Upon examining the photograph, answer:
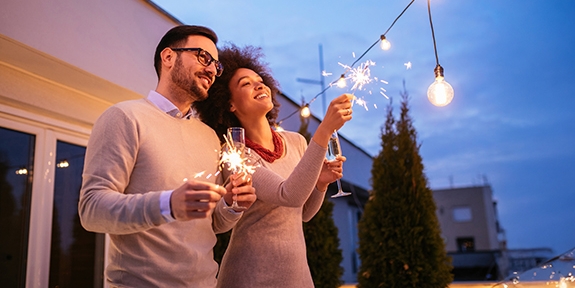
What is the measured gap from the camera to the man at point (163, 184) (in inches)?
55.5

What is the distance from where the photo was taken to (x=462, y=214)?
2469 centimetres

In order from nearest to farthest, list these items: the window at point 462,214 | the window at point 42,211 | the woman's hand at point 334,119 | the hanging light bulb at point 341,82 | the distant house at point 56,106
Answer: the woman's hand at point 334,119 < the distant house at point 56,106 < the window at point 42,211 < the hanging light bulb at point 341,82 < the window at point 462,214

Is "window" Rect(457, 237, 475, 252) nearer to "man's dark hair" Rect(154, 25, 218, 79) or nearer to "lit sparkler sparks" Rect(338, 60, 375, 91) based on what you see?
"lit sparkler sparks" Rect(338, 60, 375, 91)

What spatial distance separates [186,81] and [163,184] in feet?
1.79

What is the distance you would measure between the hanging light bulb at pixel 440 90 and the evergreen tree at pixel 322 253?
10.4 ft

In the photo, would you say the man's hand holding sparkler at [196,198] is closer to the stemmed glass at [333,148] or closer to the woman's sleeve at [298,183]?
the woman's sleeve at [298,183]

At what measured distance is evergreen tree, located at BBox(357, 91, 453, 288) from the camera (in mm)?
4480

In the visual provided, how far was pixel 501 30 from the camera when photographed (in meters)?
38.1

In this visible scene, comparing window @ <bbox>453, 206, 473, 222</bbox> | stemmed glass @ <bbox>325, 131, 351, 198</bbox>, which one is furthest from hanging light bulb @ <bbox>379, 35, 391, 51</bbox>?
window @ <bbox>453, 206, 473, 222</bbox>

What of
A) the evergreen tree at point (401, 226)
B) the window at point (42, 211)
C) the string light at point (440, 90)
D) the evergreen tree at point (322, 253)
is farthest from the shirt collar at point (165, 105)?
the evergreen tree at point (322, 253)

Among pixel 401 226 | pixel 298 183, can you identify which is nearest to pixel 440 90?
pixel 298 183

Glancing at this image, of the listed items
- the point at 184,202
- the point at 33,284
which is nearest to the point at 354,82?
the point at 184,202

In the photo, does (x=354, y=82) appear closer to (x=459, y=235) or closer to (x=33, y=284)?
(x=33, y=284)

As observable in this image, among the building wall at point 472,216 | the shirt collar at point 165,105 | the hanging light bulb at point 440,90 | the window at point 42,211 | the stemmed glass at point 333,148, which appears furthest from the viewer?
the building wall at point 472,216
